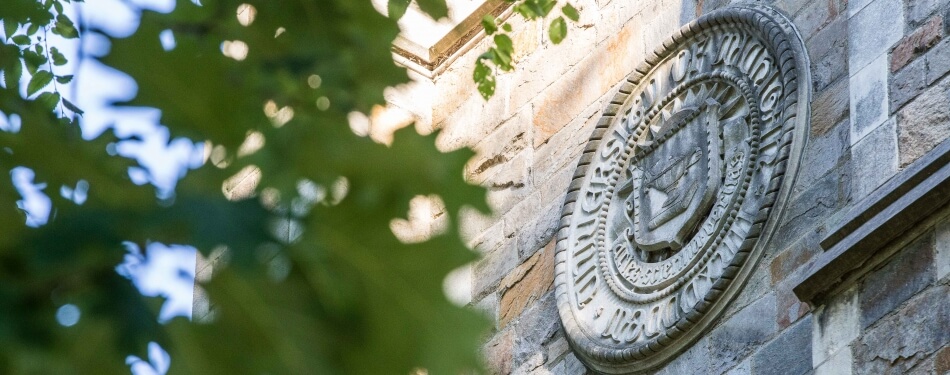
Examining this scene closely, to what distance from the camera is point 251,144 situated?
1.77 m

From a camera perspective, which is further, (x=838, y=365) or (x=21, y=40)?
(x=21, y=40)

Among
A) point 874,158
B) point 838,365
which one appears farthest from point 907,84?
point 838,365

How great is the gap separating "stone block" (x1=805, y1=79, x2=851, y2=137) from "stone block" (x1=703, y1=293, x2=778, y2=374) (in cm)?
48

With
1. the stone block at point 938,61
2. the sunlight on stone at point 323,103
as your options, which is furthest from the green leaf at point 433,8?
the stone block at point 938,61

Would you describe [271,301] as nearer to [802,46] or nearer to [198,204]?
[198,204]

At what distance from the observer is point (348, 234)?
1.57m

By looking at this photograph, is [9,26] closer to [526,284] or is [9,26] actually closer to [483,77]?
[483,77]

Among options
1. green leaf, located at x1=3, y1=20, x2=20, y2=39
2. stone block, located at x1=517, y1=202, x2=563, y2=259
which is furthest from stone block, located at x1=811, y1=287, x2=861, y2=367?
green leaf, located at x1=3, y1=20, x2=20, y2=39

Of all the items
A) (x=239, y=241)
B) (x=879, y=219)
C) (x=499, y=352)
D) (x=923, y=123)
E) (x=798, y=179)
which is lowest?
(x=239, y=241)

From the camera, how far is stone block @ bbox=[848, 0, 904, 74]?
4.09m

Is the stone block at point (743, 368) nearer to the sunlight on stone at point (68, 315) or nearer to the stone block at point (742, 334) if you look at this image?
the stone block at point (742, 334)

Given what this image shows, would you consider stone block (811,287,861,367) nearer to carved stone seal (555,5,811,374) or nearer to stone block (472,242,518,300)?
carved stone seal (555,5,811,374)

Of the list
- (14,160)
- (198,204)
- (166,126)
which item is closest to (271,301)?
(198,204)

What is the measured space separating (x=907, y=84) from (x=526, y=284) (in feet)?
6.26
